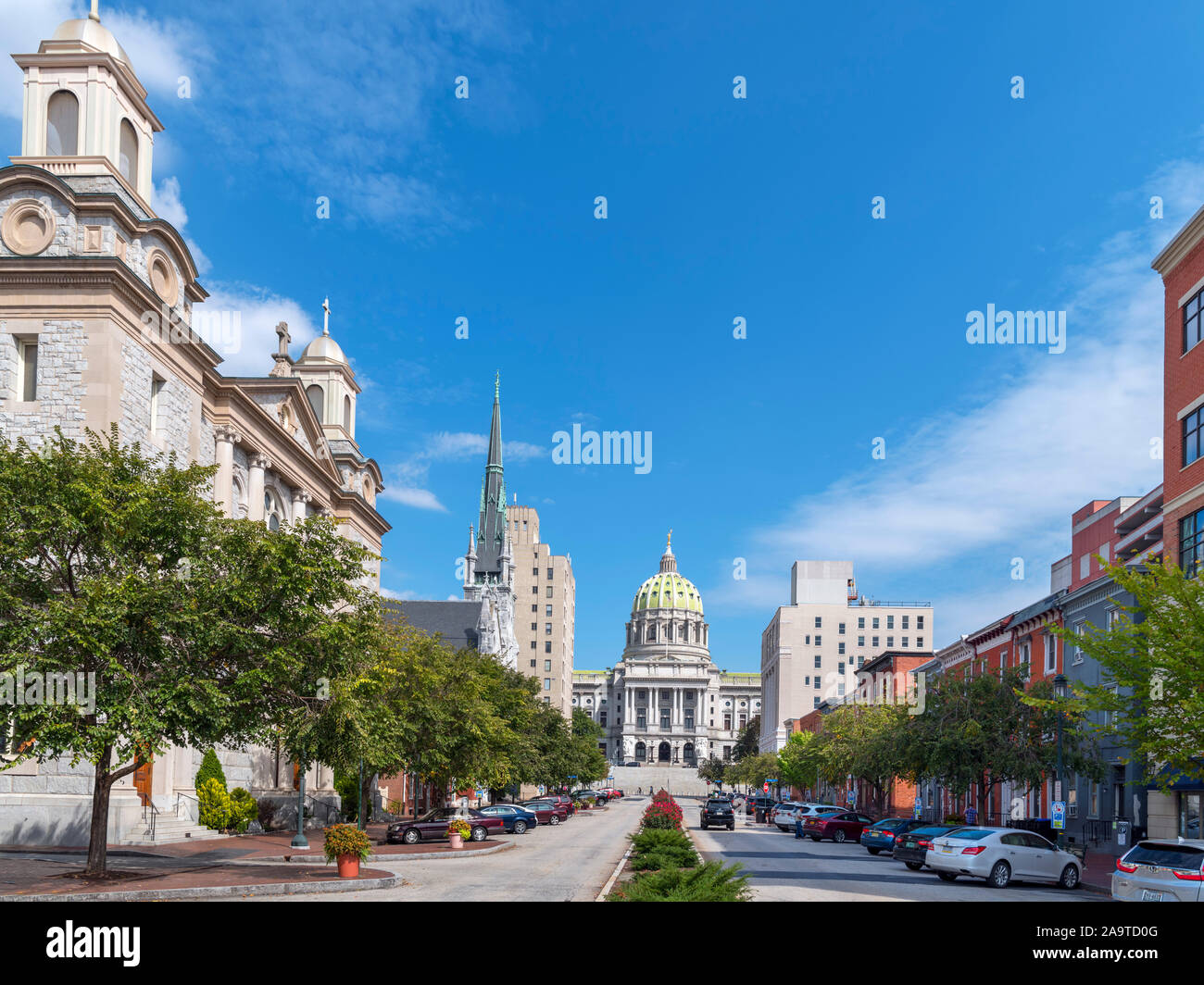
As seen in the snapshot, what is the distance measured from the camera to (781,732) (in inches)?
5901

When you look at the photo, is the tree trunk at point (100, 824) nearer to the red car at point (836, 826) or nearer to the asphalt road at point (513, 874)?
the asphalt road at point (513, 874)

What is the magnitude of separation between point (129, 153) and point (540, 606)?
467ft

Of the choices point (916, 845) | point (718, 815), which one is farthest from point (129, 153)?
point (718, 815)

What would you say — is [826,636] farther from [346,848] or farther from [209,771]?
[346,848]

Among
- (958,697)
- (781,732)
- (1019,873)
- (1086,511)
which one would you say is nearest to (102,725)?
(1019,873)

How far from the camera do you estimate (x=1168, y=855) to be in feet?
60.6

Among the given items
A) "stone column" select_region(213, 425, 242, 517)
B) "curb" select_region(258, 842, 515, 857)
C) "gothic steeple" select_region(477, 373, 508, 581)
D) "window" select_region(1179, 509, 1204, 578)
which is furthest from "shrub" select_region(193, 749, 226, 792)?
"gothic steeple" select_region(477, 373, 508, 581)

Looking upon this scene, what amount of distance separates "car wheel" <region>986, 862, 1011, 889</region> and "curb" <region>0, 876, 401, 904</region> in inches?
549

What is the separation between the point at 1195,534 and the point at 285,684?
24816 millimetres

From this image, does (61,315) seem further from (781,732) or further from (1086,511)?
(781,732)

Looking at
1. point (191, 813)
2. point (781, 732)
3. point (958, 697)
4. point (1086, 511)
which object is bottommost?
point (781, 732)

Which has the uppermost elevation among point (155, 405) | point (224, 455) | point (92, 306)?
point (92, 306)

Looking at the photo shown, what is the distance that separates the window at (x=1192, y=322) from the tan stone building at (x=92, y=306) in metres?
24.5

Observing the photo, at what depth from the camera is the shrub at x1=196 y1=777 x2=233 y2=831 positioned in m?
36.5
